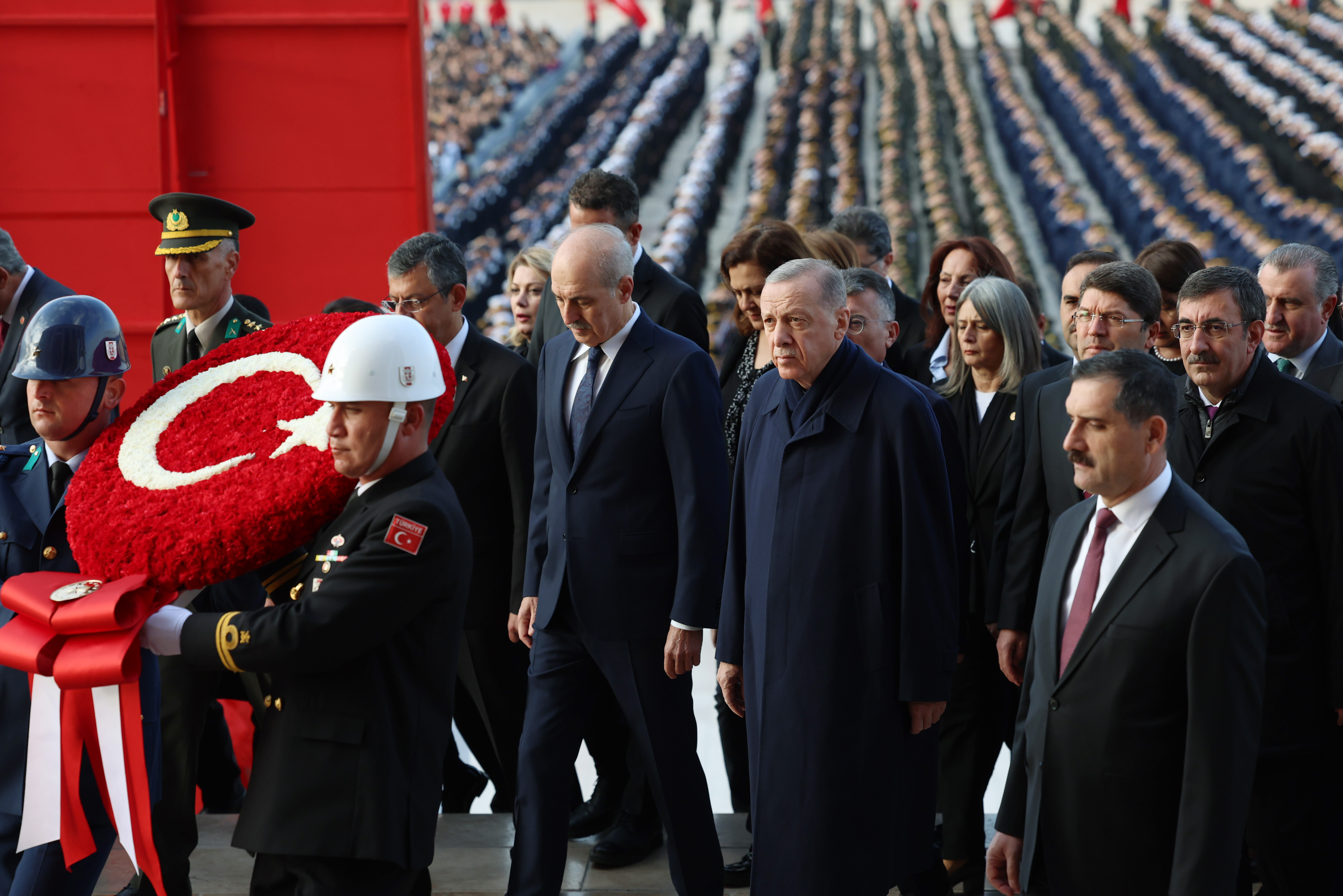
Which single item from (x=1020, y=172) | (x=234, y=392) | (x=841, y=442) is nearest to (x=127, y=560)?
(x=234, y=392)

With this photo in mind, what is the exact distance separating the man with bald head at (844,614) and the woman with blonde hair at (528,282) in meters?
1.92

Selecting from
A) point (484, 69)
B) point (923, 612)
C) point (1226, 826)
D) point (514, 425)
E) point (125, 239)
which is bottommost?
point (1226, 826)

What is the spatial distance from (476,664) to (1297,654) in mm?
1918

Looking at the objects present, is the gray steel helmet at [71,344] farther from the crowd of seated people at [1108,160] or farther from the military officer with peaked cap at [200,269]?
the crowd of seated people at [1108,160]

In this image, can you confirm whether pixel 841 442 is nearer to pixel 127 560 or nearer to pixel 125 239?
pixel 127 560

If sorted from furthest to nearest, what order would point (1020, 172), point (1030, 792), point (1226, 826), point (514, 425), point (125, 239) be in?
point (1020, 172), point (125, 239), point (514, 425), point (1030, 792), point (1226, 826)

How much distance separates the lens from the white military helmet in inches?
72.4

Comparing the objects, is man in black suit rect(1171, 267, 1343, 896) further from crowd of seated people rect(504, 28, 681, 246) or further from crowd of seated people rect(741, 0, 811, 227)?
crowd of seated people rect(504, 28, 681, 246)

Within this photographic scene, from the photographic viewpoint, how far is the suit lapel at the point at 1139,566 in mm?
1928

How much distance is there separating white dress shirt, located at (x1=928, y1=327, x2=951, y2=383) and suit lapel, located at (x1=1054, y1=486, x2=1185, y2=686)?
5.15ft

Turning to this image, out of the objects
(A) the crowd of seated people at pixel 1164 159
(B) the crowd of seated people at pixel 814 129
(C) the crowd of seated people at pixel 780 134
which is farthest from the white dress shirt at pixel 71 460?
(B) the crowd of seated people at pixel 814 129

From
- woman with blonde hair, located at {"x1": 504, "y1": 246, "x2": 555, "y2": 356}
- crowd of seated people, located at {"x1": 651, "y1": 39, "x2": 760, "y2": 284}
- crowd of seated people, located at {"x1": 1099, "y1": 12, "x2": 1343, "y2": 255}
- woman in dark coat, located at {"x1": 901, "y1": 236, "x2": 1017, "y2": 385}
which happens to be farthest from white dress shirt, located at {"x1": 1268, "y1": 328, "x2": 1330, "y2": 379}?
crowd of seated people, located at {"x1": 1099, "y1": 12, "x2": 1343, "y2": 255}

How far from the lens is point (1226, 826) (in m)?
1.84

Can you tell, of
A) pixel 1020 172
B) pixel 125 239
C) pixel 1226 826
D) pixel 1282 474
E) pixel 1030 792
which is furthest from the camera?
pixel 1020 172
